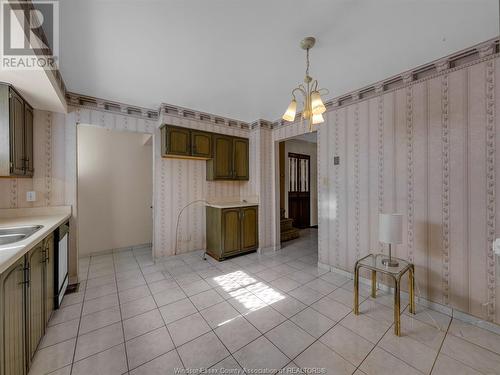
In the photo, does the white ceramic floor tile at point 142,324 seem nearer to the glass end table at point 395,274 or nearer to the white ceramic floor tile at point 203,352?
the white ceramic floor tile at point 203,352

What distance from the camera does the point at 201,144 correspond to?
354cm

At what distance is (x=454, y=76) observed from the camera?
196cm

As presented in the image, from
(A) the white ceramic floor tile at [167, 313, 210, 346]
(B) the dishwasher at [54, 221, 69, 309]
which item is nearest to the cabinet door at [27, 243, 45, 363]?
(B) the dishwasher at [54, 221, 69, 309]

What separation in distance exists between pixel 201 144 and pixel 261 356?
9.84 ft

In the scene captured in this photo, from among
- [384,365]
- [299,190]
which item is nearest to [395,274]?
[384,365]

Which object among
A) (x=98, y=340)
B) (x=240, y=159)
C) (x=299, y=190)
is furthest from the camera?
(x=299, y=190)

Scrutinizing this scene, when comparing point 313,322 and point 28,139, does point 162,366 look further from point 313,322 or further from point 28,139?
point 28,139

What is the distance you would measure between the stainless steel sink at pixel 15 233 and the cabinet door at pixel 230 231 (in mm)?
2229

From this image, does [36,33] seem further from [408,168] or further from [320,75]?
[408,168]

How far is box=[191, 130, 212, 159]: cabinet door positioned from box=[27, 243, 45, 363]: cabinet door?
2279 millimetres

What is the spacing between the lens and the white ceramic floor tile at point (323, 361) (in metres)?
1.41

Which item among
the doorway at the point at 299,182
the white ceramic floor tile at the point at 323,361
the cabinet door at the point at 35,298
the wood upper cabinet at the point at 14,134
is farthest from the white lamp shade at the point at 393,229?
the wood upper cabinet at the point at 14,134

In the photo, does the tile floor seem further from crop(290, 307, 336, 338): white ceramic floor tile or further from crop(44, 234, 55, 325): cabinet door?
crop(44, 234, 55, 325): cabinet door

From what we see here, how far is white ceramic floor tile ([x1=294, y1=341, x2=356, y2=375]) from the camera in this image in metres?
1.41
